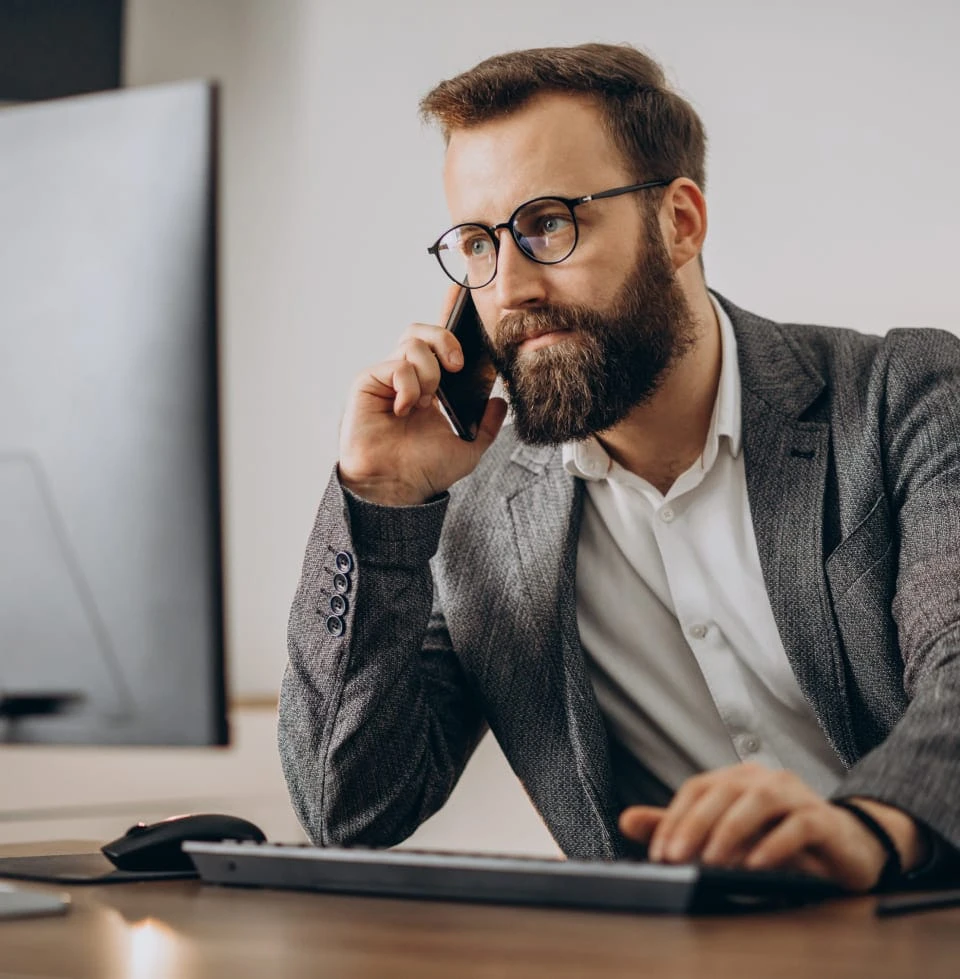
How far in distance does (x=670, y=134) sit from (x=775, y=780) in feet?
3.58

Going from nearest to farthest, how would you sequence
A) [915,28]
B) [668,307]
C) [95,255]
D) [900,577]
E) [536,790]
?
[95,255]
[900,577]
[536,790]
[668,307]
[915,28]

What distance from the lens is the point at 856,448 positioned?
4.33 ft

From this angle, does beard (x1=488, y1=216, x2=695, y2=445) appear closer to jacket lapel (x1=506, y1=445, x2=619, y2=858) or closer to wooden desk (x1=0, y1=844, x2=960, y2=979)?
jacket lapel (x1=506, y1=445, x2=619, y2=858)

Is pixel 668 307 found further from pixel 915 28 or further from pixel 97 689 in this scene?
pixel 97 689

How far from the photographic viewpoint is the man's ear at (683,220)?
158 centimetres

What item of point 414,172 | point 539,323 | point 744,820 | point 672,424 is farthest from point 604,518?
point 414,172

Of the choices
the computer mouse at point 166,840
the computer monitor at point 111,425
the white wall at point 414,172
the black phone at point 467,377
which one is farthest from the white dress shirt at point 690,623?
the computer monitor at point 111,425

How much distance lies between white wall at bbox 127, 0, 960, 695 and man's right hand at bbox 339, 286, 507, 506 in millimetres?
546

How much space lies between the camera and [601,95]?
1.51 m

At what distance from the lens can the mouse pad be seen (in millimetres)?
929

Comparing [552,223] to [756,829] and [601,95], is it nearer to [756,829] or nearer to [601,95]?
[601,95]

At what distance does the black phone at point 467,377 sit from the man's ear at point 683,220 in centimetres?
28

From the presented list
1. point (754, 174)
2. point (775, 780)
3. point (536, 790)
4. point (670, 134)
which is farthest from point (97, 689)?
point (754, 174)

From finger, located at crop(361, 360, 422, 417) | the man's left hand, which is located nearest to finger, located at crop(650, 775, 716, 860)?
the man's left hand
